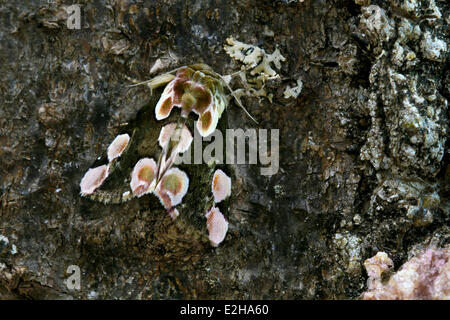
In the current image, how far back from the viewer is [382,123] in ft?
4.30

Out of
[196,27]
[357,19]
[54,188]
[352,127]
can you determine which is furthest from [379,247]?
[54,188]

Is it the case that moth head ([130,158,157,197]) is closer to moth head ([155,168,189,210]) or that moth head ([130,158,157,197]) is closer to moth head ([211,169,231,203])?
moth head ([155,168,189,210])

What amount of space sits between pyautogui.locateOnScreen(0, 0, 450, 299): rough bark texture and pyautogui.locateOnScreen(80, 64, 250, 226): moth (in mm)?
43

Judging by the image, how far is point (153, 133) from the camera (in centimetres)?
136

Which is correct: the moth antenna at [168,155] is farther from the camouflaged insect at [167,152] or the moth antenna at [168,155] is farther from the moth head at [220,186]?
the moth head at [220,186]

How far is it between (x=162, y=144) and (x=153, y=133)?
5 cm

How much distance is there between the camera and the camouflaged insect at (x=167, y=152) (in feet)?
4.31

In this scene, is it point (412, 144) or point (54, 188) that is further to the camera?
point (54, 188)

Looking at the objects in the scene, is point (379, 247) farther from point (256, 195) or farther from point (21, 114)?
point (21, 114)

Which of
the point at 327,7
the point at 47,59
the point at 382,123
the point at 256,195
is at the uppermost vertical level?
the point at 327,7

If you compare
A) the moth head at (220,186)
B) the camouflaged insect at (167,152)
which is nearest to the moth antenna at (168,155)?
the camouflaged insect at (167,152)

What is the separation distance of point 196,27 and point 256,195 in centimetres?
55

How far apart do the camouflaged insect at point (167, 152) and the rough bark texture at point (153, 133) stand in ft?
0.09

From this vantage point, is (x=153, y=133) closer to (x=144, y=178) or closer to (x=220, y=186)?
(x=144, y=178)
